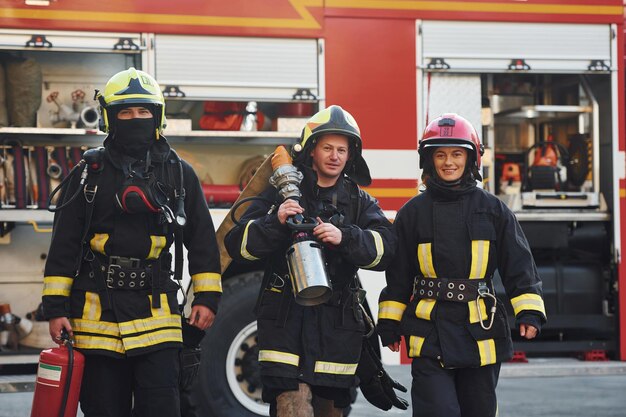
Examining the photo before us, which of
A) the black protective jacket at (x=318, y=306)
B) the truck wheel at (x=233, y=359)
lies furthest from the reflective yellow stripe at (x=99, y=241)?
the truck wheel at (x=233, y=359)

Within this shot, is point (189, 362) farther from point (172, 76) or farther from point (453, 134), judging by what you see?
point (172, 76)

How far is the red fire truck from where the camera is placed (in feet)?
19.8

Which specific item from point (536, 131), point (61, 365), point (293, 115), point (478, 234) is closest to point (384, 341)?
point (478, 234)

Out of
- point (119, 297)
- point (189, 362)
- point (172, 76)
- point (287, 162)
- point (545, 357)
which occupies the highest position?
point (172, 76)

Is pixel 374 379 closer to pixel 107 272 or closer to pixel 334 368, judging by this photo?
pixel 334 368

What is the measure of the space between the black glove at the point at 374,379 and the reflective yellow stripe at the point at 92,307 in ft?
3.72

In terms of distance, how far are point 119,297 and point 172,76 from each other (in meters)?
2.29

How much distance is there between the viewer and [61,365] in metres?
3.97

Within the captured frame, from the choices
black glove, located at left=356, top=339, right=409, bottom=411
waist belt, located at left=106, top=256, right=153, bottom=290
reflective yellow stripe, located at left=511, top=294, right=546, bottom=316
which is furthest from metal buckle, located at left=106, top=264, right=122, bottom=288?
reflective yellow stripe, located at left=511, top=294, right=546, bottom=316

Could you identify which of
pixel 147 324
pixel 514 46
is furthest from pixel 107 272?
pixel 514 46

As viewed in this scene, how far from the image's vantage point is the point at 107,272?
4.16 metres

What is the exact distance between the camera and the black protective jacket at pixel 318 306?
168 inches

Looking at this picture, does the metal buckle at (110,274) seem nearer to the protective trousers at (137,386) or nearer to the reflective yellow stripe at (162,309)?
the reflective yellow stripe at (162,309)

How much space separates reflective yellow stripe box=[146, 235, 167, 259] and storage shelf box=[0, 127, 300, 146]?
1.98 metres
